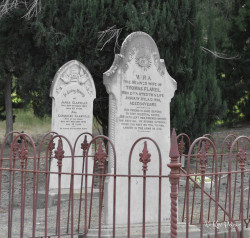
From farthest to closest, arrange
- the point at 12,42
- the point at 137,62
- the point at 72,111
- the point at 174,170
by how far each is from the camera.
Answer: the point at 12,42 → the point at 72,111 → the point at 137,62 → the point at 174,170

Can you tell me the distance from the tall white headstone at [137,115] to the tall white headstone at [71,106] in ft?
13.3

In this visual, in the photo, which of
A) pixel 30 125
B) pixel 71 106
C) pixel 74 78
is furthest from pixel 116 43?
pixel 30 125

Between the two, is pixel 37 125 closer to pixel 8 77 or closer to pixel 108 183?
pixel 8 77

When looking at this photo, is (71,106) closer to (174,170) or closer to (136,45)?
(136,45)

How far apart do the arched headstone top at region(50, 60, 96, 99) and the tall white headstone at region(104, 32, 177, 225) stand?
4141 mm

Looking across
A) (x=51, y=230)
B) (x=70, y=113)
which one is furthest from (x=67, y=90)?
(x=51, y=230)

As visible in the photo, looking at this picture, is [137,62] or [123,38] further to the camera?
[123,38]

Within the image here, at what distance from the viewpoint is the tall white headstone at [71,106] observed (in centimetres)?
989

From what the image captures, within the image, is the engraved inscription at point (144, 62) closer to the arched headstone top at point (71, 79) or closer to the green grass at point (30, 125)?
the arched headstone top at point (71, 79)

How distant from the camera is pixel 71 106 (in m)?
10.1

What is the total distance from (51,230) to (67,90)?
4272mm

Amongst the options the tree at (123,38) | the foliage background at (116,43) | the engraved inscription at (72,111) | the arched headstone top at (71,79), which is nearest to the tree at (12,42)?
the foliage background at (116,43)

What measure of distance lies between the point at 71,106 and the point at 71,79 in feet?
1.92

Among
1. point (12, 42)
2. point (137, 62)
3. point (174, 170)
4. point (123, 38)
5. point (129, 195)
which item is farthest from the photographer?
point (12, 42)
